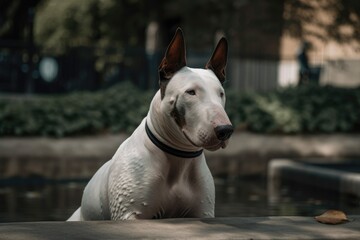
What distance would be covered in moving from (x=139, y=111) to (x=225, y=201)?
20.1 ft

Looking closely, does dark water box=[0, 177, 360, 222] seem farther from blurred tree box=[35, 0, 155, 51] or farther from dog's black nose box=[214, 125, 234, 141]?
blurred tree box=[35, 0, 155, 51]

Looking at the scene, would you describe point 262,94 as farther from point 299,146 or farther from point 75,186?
point 75,186

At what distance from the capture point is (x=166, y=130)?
4.72m

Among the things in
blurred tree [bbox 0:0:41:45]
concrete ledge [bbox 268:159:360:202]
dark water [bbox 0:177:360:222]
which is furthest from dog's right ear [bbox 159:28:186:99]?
blurred tree [bbox 0:0:41:45]

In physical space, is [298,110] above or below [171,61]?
below

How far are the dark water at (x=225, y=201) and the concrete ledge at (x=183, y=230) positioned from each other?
4.10m

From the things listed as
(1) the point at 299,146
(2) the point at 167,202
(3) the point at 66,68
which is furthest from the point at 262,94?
(2) the point at 167,202

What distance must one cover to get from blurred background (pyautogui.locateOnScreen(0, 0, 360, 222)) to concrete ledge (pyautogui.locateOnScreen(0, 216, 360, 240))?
13.9 ft

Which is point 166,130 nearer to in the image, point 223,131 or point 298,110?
point 223,131

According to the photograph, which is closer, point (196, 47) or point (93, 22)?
point (196, 47)

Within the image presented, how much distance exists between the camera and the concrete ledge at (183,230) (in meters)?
4.21

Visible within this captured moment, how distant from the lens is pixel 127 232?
169 inches

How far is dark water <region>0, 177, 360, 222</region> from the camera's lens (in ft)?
30.5

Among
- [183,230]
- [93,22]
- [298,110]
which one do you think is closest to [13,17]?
[298,110]
